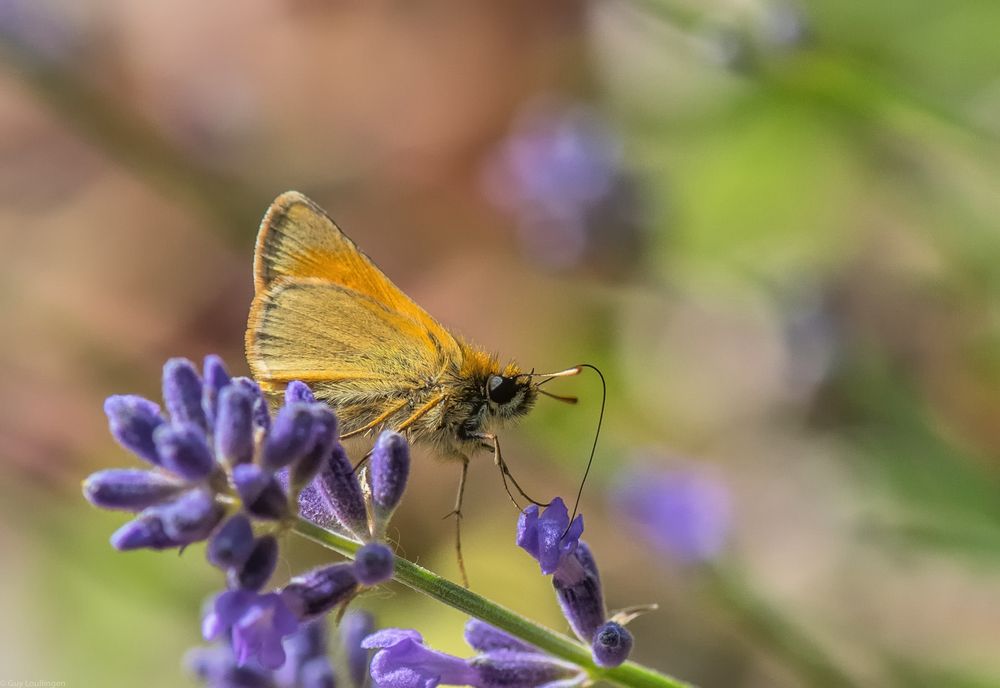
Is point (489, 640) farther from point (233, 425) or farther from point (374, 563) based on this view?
point (233, 425)

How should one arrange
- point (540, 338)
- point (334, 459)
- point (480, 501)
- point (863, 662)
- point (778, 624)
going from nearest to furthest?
point (334, 459) < point (778, 624) < point (863, 662) < point (480, 501) < point (540, 338)

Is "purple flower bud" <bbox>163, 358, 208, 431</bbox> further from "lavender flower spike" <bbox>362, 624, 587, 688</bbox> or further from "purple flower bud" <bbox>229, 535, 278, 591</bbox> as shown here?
"lavender flower spike" <bbox>362, 624, 587, 688</bbox>

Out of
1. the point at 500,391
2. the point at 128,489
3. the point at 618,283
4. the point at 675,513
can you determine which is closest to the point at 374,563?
the point at 128,489

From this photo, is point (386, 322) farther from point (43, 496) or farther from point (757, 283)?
point (43, 496)

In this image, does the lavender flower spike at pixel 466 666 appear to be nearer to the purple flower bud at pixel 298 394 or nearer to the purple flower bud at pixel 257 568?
the purple flower bud at pixel 257 568

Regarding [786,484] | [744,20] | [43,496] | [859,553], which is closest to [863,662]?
[859,553]

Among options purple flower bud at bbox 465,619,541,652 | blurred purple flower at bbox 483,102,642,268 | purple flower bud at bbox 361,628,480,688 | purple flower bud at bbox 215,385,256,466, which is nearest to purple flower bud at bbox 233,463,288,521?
purple flower bud at bbox 215,385,256,466
